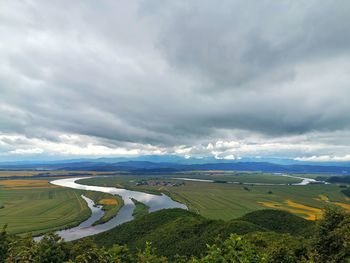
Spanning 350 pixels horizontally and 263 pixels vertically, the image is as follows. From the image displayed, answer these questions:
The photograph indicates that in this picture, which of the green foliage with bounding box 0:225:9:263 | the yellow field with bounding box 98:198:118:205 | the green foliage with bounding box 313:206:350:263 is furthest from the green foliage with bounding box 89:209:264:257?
the yellow field with bounding box 98:198:118:205

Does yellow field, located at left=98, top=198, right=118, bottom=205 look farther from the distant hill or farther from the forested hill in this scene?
the forested hill

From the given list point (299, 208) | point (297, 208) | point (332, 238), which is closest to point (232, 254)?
point (332, 238)

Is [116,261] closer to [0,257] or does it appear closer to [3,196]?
[0,257]

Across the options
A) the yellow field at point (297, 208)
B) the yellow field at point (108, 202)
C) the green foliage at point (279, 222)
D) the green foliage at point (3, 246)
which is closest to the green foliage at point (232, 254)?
the green foliage at point (3, 246)

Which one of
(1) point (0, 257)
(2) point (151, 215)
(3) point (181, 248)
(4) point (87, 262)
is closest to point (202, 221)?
(3) point (181, 248)

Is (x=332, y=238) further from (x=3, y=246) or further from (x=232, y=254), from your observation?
(x=3, y=246)

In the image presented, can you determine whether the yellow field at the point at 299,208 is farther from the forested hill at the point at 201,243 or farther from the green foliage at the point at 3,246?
the green foliage at the point at 3,246
